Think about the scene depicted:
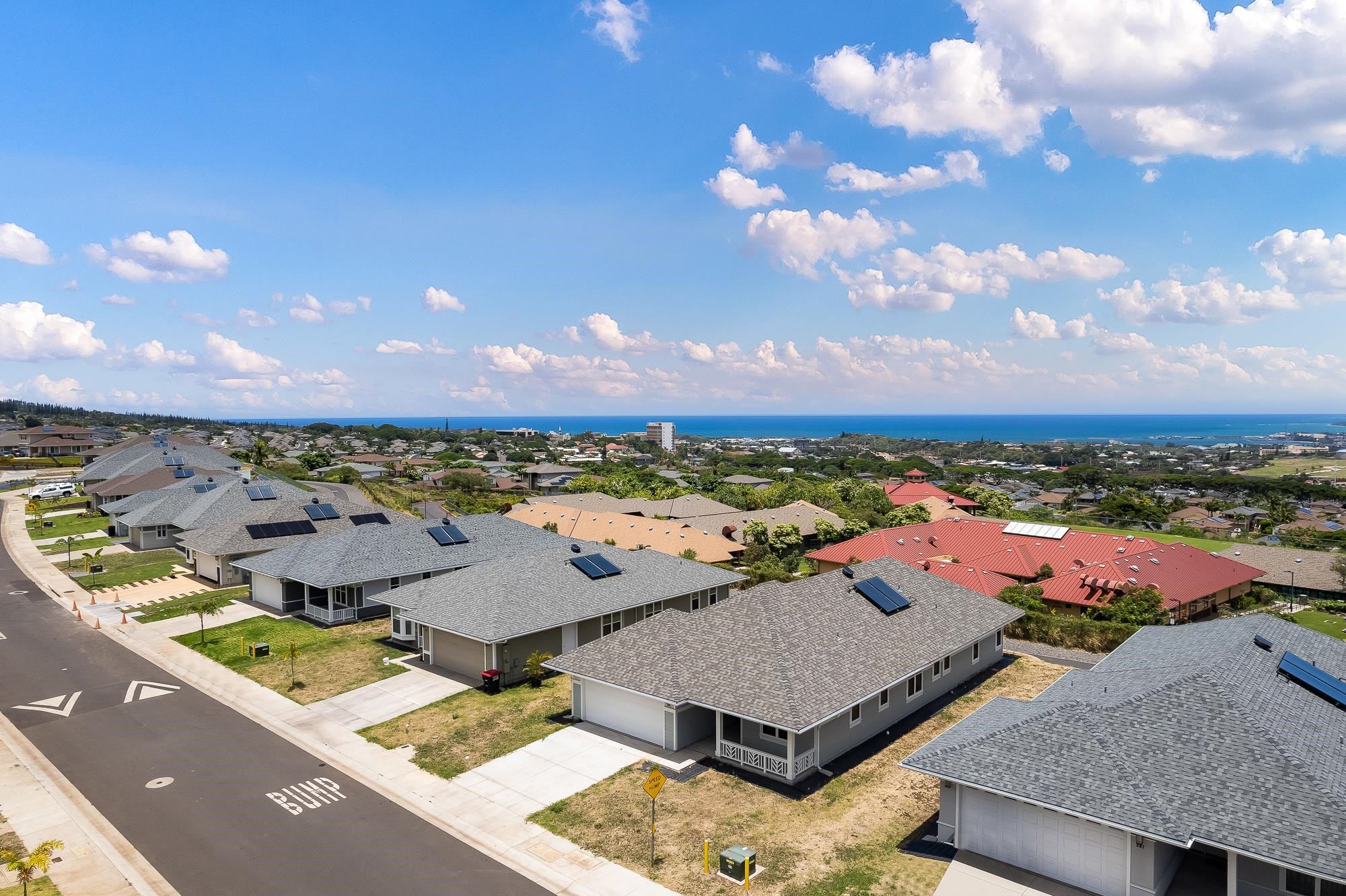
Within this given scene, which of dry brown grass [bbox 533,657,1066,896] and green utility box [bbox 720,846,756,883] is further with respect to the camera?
dry brown grass [bbox 533,657,1066,896]

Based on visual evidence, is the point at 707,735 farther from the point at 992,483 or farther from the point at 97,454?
the point at 992,483

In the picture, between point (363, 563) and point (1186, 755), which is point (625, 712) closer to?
point (1186, 755)

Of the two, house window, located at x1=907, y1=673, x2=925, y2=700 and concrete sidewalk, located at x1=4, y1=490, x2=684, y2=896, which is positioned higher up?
house window, located at x1=907, y1=673, x2=925, y2=700

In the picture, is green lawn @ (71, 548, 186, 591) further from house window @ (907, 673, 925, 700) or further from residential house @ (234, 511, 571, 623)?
house window @ (907, 673, 925, 700)

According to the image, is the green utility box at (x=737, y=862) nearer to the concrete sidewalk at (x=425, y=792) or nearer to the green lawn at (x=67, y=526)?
the concrete sidewalk at (x=425, y=792)

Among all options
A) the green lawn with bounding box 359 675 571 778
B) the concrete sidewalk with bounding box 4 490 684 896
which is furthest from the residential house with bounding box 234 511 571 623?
the green lawn with bounding box 359 675 571 778

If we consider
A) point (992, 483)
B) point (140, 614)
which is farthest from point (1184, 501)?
point (140, 614)

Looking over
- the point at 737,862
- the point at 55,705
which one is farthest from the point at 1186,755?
the point at 55,705
